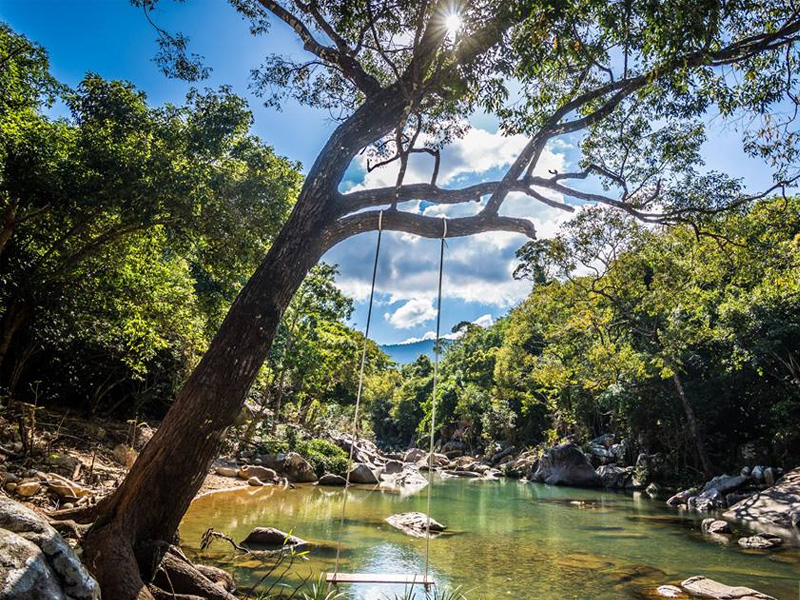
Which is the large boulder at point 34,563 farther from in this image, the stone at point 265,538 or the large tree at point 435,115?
the stone at point 265,538

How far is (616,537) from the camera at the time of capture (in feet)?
30.1

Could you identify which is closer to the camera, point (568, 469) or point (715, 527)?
point (715, 527)

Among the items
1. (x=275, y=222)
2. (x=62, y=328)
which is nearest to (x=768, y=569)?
(x=275, y=222)

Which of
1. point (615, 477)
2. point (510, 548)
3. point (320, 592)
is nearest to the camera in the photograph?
Answer: point (320, 592)

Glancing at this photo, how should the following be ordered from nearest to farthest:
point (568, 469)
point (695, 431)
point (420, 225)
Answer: point (420, 225) → point (695, 431) → point (568, 469)

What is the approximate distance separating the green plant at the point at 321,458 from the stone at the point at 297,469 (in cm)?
102

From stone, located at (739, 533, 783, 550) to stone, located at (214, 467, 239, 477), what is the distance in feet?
Answer: 40.0

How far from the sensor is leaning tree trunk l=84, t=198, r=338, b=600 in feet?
10.1

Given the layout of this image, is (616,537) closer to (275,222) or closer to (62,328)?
(275,222)

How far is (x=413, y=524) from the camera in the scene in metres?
8.96

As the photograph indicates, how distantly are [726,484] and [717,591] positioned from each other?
1072cm

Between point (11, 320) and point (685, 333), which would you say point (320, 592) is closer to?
point (11, 320)

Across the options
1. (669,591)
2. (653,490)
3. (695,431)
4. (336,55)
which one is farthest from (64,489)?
(695,431)

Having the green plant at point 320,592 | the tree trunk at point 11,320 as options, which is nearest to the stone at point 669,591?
the green plant at point 320,592
